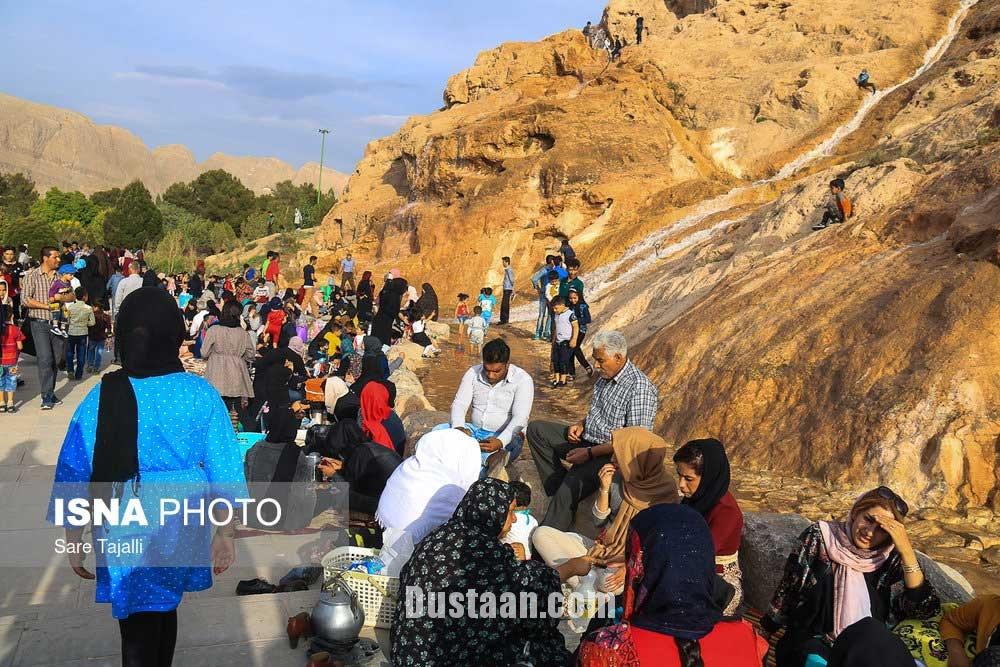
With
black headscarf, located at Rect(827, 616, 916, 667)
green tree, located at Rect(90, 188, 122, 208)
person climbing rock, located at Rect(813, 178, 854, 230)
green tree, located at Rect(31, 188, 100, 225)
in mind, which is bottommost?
black headscarf, located at Rect(827, 616, 916, 667)

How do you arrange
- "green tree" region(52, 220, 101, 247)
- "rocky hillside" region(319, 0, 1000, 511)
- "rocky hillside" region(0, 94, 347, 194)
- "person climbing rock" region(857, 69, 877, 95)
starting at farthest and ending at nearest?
1. "rocky hillside" region(0, 94, 347, 194)
2. "green tree" region(52, 220, 101, 247)
3. "person climbing rock" region(857, 69, 877, 95)
4. "rocky hillside" region(319, 0, 1000, 511)

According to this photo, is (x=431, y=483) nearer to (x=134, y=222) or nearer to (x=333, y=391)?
(x=333, y=391)

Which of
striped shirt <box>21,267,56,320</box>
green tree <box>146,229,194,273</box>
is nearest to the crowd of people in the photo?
striped shirt <box>21,267,56,320</box>

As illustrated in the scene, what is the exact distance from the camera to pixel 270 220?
53781mm

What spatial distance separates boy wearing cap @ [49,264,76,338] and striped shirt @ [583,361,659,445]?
693 centimetres

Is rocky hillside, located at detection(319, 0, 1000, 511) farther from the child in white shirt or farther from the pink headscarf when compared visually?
the child in white shirt

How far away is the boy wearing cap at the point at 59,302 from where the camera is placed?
9586mm

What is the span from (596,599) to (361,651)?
1.21 m

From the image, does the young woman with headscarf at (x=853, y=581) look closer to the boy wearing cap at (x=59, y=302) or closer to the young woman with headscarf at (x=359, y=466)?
the young woman with headscarf at (x=359, y=466)

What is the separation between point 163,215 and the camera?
6025 centimetres

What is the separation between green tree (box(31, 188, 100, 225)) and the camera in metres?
60.0

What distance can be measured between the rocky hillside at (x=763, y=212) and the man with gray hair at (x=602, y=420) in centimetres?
255

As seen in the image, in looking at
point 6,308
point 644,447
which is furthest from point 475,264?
point 644,447

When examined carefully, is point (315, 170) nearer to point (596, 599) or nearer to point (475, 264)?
point (475, 264)
